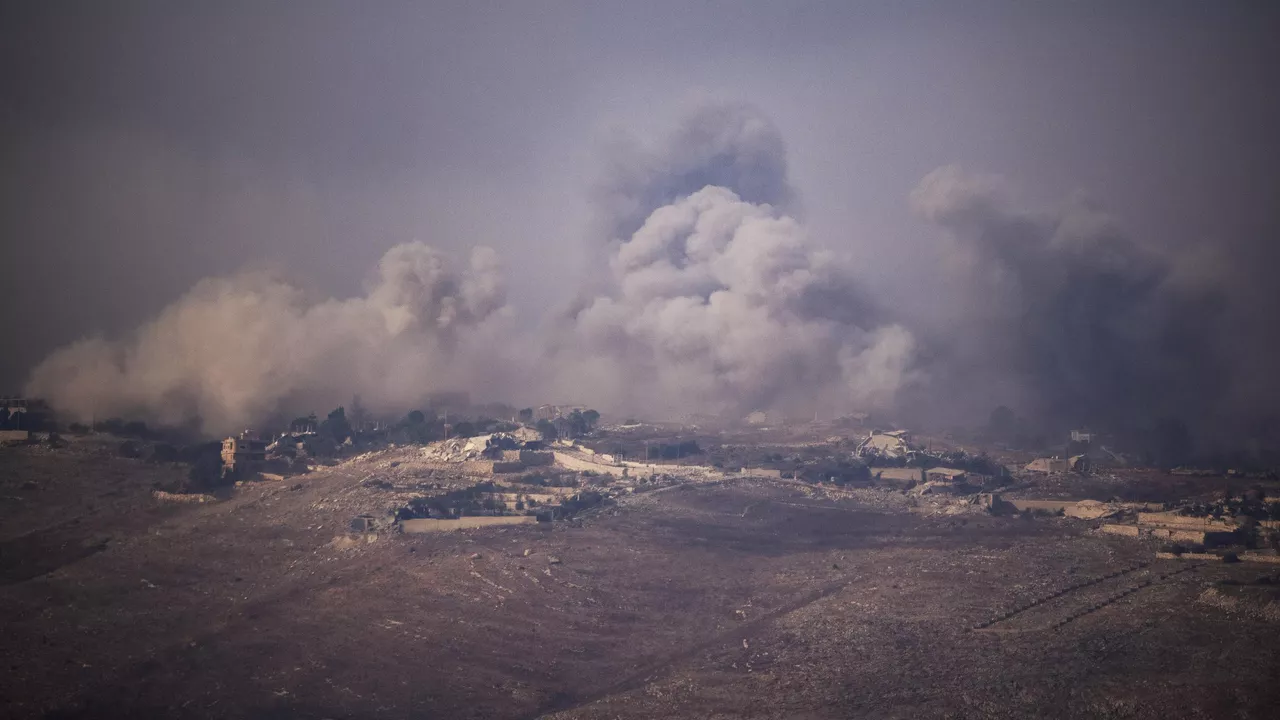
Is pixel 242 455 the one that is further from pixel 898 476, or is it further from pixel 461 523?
pixel 898 476

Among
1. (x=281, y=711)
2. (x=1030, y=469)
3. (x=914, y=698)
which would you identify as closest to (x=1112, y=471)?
(x=1030, y=469)

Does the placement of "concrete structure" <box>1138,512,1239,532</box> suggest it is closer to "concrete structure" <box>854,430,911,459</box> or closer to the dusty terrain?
the dusty terrain

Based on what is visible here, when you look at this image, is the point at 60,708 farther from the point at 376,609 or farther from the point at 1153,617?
the point at 1153,617

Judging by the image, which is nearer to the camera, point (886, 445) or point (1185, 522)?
point (1185, 522)

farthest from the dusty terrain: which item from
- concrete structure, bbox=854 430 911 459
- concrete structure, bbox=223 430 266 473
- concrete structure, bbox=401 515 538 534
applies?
concrete structure, bbox=854 430 911 459

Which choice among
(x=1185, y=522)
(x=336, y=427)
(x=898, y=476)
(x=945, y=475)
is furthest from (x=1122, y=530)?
(x=336, y=427)

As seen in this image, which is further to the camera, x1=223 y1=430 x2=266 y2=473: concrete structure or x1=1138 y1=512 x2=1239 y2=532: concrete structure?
x1=223 y1=430 x2=266 y2=473: concrete structure

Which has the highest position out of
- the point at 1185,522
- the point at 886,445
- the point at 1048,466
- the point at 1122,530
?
the point at 886,445

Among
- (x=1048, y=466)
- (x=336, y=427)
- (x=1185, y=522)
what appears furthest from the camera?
(x=336, y=427)
